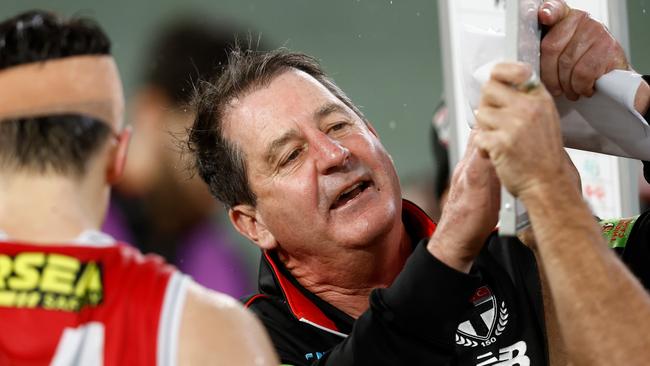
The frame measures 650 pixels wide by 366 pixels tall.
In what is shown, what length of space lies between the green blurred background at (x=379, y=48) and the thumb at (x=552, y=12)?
2470mm

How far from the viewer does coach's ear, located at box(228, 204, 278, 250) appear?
192 centimetres

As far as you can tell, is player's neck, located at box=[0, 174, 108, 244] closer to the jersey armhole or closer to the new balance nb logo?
the jersey armhole

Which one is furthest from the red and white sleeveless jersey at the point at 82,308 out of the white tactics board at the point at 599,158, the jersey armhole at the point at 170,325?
the white tactics board at the point at 599,158

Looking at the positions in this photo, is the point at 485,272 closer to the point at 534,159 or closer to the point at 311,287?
the point at 311,287

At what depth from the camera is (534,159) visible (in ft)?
4.17

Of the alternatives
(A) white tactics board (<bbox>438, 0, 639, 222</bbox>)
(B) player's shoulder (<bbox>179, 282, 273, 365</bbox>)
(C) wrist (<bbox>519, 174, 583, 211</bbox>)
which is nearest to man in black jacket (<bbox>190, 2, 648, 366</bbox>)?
(C) wrist (<bbox>519, 174, 583, 211</bbox>)

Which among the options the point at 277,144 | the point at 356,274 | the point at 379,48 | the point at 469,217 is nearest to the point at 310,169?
the point at 277,144

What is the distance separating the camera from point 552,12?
4.98 ft

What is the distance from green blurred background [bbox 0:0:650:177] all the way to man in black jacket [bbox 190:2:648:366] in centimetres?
205

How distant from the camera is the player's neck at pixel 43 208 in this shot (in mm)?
1034

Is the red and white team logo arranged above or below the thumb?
below

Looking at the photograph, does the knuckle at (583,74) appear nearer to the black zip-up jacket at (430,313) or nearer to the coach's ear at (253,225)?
the black zip-up jacket at (430,313)

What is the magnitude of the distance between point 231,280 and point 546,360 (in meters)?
1.82

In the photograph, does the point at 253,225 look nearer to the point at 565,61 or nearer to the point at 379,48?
the point at 565,61
